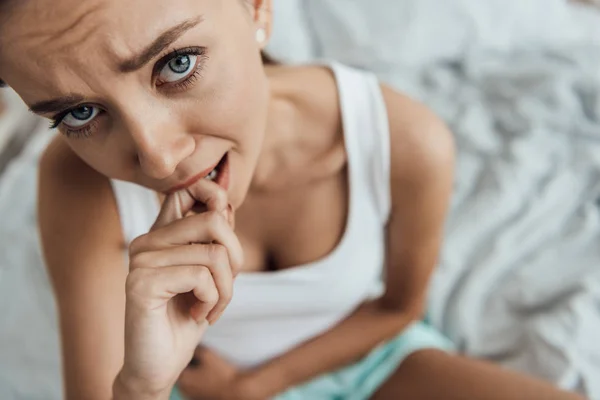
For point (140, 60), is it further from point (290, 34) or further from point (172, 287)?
point (290, 34)

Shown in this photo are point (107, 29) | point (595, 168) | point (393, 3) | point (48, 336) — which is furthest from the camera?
point (393, 3)

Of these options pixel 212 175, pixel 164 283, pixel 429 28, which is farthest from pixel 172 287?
pixel 429 28

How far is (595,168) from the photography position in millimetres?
1131

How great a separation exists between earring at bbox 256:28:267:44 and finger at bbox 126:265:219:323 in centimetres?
21

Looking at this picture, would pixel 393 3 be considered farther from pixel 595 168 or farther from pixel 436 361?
pixel 436 361

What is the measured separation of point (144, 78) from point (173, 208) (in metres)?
0.12

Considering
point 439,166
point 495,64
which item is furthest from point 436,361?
point 495,64

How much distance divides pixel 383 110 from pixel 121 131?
0.33m

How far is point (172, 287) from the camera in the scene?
0.47 metres

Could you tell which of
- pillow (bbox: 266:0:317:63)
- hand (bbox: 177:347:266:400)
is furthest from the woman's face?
pillow (bbox: 266:0:317:63)

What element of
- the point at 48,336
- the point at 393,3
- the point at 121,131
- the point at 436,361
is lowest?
the point at 48,336

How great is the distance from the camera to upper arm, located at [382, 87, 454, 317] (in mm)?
721

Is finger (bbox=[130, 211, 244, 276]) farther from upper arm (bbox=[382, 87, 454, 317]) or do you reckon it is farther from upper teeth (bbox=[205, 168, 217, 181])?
upper arm (bbox=[382, 87, 454, 317])

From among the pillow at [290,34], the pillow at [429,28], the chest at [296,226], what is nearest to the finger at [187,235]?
the chest at [296,226]
